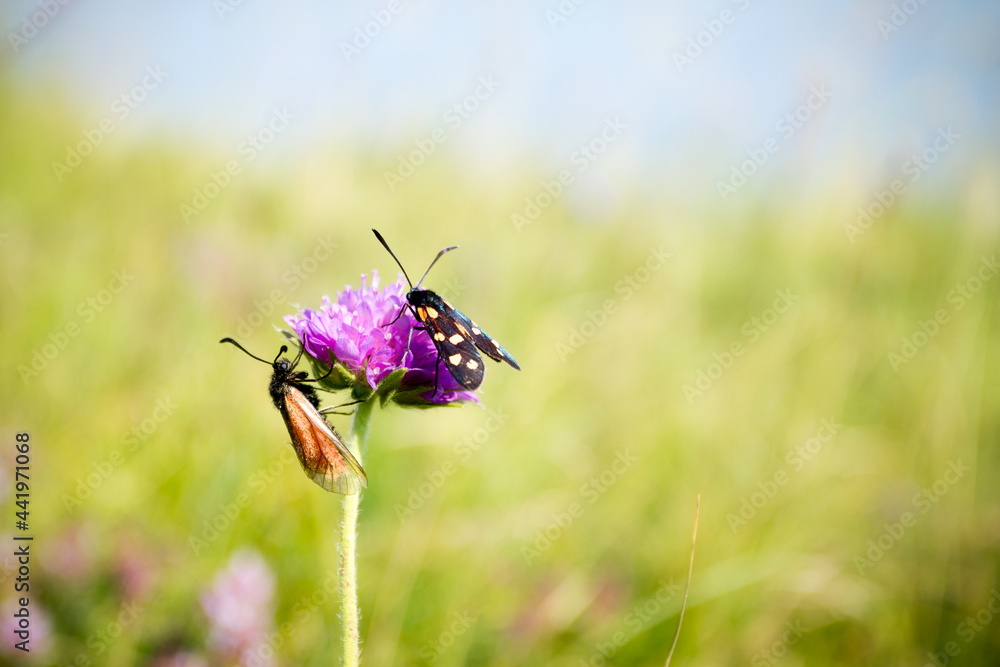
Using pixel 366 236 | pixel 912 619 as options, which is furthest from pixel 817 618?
pixel 366 236

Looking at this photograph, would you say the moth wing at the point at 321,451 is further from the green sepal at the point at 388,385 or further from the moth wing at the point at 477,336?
the moth wing at the point at 477,336

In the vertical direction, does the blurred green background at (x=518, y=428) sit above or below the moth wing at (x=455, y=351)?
below

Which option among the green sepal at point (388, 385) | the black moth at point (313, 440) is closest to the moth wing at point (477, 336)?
the green sepal at point (388, 385)

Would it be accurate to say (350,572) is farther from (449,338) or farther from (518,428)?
(518,428)

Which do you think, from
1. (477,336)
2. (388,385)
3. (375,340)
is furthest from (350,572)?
(477,336)

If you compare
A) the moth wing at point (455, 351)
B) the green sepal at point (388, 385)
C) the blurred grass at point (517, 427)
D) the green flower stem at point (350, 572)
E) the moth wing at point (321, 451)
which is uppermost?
the moth wing at point (455, 351)

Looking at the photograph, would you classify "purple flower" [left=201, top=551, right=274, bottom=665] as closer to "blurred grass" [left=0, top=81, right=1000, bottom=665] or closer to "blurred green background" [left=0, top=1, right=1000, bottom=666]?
"blurred green background" [left=0, top=1, right=1000, bottom=666]

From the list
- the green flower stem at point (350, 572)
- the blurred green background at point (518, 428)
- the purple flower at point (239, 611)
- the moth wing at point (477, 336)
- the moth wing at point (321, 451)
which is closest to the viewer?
the green flower stem at point (350, 572)

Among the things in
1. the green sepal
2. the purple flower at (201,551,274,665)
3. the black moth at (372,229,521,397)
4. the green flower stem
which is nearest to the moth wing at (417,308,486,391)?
the black moth at (372,229,521,397)

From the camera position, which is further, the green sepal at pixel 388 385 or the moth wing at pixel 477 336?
the moth wing at pixel 477 336
